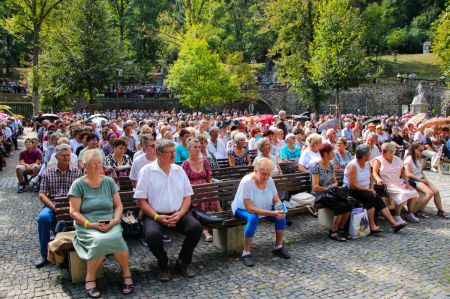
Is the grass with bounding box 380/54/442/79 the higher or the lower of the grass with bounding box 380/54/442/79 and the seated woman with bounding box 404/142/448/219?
the higher

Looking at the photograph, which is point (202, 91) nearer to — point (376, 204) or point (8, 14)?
point (376, 204)

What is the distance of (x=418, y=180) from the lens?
7711mm

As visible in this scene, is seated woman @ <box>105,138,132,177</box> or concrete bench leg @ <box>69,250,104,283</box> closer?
concrete bench leg @ <box>69,250,104,283</box>

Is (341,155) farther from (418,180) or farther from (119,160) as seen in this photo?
(119,160)

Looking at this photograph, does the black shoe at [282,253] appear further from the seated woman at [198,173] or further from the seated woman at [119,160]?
the seated woman at [119,160]

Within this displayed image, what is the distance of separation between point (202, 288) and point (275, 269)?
1.02 meters

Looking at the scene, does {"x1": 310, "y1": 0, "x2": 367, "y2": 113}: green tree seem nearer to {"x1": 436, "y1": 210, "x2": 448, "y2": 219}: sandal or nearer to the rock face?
{"x1": 436, "y1": 210, "x2": 448, "y2": 219}: sandal

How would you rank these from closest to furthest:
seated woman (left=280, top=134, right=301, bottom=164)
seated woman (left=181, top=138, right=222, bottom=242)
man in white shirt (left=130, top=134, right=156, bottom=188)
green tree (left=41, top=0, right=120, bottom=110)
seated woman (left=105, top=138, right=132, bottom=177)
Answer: seated woman (left=181, top=138, right=222, bottom=242), man in white shirt (left=130, top=134, right=156, bottom=188), seated woman (left=105, top=138, right=132, bottom=177), seated woman (left=280, top=134, right=301, bottom=164), green tree (left=41, top=0, right=120, bottom=110)

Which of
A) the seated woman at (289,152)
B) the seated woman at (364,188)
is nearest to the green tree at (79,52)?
the seated woman at (289,152)

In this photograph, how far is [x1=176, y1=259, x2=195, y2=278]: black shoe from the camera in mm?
4812

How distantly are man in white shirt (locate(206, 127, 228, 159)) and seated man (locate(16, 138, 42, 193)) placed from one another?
4280 millimetres

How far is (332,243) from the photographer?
6.05m

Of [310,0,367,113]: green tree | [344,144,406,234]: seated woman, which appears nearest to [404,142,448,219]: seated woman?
[344,144,406,234]: seated woman

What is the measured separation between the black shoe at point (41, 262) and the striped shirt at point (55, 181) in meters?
0.79
